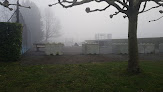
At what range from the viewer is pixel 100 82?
563 centimetres

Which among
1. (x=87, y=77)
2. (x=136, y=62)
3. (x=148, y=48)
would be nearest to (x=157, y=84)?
(x=136, y=62)

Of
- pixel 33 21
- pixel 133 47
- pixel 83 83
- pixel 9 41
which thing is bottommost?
pixel 83 83

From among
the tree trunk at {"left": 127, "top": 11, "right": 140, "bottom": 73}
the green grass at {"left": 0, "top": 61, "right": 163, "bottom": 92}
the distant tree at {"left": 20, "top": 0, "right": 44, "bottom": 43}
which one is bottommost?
the green grass at {"left": 0, "top": 61, "right": 163, "bottom": 92}

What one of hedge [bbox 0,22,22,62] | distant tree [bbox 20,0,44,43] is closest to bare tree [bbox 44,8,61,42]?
distant tree [bbox 20,0,44,43]

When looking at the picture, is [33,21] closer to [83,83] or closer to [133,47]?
A: [133,47]

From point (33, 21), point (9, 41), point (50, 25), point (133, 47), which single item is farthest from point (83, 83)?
point (50, 25)

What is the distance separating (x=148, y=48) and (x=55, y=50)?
9.72m

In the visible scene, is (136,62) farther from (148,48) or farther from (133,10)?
(148,48)

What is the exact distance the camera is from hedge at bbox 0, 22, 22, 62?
10.6m

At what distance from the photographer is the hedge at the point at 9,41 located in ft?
34.7

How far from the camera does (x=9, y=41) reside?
10789 mm

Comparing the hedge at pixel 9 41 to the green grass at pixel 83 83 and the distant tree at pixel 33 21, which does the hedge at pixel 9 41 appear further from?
the distant tree at pixel 33 21

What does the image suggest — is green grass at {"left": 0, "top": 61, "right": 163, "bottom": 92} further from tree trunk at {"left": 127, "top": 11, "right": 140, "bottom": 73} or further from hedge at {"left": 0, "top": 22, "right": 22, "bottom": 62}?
hedge at {"left": 0, "top": 22, "right": 22, "bottom": 62}

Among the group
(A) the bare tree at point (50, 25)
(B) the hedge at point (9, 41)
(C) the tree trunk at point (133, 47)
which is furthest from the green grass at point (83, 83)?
(A) the bare tree at point (50, 25)
